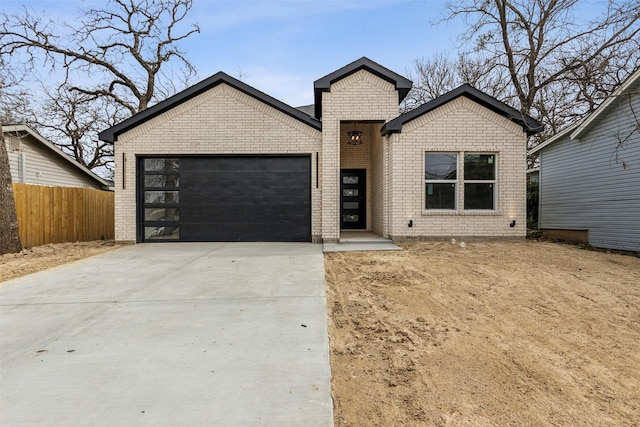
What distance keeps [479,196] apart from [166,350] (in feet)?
26.8

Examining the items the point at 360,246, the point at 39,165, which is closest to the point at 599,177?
the point at 360,246

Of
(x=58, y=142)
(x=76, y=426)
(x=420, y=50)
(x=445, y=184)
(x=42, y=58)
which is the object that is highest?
(x=420, y=50)

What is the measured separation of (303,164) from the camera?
8984mm

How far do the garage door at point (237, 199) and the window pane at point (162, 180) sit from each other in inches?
1.8

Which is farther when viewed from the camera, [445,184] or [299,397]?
[445,184]

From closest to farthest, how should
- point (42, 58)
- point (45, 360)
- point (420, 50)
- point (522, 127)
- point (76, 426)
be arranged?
point (76, 426) < point (45, 360) < point (522, 127) < point (42, 58) < point (420, 50)

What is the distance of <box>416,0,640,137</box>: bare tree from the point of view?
21.2 feet

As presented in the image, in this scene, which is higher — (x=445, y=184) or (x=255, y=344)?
(x=445, y=184)

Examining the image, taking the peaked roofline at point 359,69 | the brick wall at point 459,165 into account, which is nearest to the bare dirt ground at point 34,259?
the peaked roofline at point 359,69

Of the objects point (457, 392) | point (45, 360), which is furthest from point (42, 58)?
point (457, 392)

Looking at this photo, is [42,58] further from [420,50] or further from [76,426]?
[420,50]

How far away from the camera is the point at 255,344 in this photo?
2824 millimetres

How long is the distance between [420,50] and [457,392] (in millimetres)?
23153

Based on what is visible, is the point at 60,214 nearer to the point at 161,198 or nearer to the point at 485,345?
the point at 161,198
